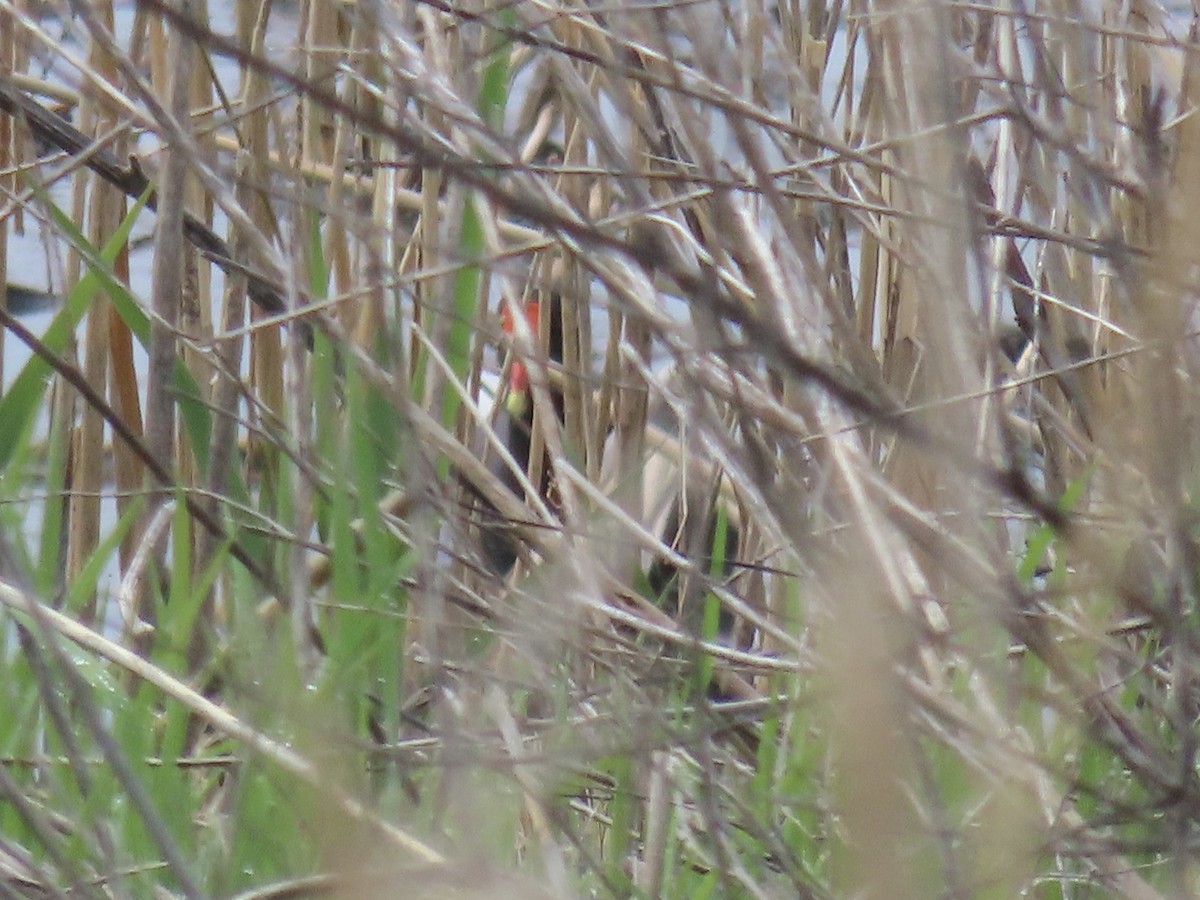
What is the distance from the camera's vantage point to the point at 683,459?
1.15 metres

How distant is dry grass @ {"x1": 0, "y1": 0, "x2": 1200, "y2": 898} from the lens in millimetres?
516

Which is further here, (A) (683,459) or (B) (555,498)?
(B) (555,498)

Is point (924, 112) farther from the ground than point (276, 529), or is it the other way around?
point (924, 112)

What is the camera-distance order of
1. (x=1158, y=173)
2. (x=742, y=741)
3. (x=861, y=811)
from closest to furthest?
(x=861, y=811)
(x=1158, y=173)
(x=742, y=741)

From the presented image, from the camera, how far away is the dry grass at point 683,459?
20.3 inches

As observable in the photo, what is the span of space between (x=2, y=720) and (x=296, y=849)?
27 cm

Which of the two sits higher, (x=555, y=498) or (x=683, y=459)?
(x=683, y=459)

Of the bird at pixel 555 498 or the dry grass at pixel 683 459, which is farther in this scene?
the bird at pixel 555 498

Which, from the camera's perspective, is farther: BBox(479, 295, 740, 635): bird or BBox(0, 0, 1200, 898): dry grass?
BBox(479, 295, 740, 635): bird

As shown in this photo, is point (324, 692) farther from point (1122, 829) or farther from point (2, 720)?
point (1122, 829)

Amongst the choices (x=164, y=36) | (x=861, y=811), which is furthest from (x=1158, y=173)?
(x=164, y=36)

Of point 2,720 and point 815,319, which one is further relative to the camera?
point 2,720

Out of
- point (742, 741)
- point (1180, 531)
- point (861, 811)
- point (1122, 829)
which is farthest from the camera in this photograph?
point (742, 741)

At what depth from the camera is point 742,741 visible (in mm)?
1217
